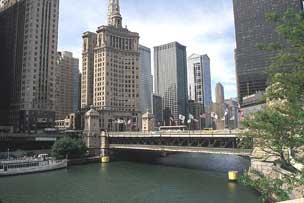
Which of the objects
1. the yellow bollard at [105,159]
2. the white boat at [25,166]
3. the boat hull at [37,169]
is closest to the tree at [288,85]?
the boat hull at [37,169]

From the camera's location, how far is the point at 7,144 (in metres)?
119

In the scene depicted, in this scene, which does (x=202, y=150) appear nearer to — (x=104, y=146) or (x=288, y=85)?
(x=104, y=146)

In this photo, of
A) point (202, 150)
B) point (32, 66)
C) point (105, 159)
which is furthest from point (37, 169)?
point (32, 66)

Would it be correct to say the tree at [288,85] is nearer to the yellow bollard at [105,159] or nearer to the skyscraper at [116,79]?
the yellow bollard at [105,159]

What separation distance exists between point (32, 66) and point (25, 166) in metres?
86.3

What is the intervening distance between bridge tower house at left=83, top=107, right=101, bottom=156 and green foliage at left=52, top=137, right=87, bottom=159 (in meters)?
15.9

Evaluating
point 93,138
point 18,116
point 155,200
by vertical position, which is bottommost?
point 155,200

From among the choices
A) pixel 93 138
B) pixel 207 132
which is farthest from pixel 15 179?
pixel 93 138

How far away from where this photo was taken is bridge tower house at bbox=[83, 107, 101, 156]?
113 meters

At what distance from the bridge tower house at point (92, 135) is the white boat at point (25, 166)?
31.8 m

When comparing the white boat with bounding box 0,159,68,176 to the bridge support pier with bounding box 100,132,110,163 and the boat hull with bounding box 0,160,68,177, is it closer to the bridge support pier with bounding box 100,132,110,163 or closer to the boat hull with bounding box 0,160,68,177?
the boat hull with bounding box 0,160,68,177

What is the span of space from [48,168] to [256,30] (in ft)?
539

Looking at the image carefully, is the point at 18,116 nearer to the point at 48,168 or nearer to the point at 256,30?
the point at 48,168

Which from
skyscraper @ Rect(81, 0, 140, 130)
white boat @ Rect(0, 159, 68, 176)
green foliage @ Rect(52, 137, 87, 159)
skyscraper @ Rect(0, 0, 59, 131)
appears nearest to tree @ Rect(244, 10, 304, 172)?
white boat @ Rect(0, 159, 68, 176)
